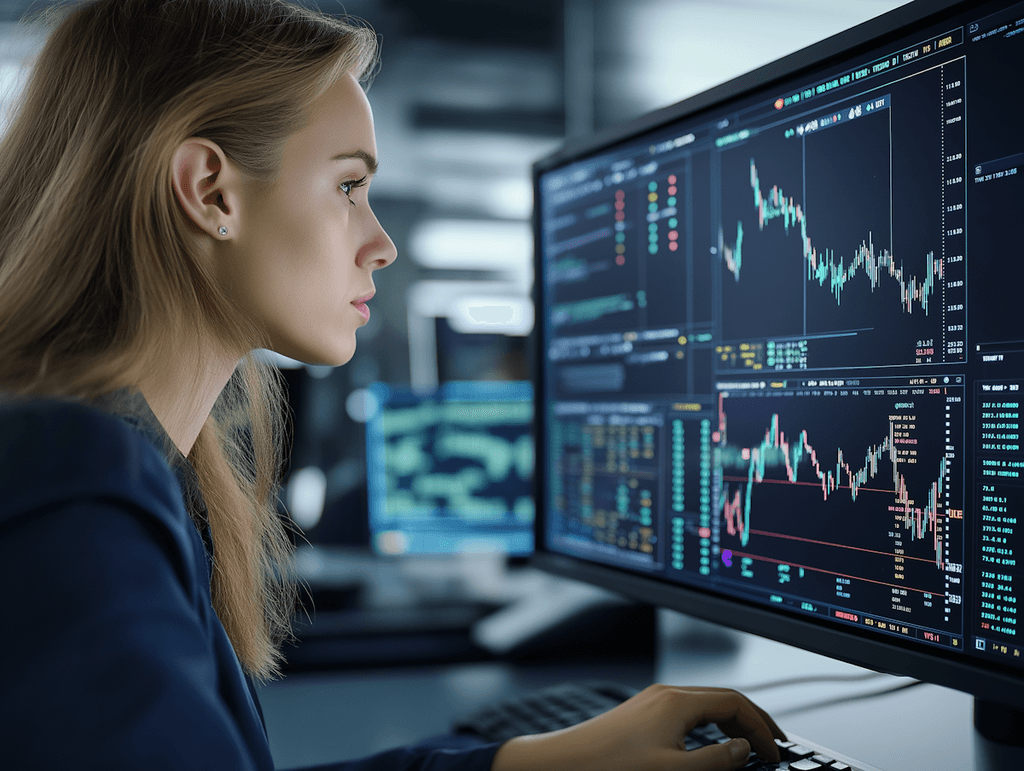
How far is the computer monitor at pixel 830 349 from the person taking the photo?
0.49 m

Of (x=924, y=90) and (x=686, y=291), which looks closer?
(x=924, y=90)

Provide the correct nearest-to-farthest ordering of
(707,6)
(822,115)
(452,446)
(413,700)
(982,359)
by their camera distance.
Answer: (982,359) < (822,115) < (413,700) < (452,446) < (707,6)

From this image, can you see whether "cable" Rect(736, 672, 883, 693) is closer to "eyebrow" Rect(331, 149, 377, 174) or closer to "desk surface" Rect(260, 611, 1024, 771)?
"desk surface" Rect(260, 611, 1024, 771)

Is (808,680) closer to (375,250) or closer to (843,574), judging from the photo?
(843,574)

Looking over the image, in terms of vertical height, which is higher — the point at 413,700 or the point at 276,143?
the point at 276,143

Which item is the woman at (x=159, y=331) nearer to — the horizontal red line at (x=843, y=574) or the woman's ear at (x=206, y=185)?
the woman's ear at (x=206, y=185)

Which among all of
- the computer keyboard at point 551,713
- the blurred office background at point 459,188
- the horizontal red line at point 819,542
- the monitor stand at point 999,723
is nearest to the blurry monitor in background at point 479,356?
the blurred office background at point 459,188

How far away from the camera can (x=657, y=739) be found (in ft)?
1.79

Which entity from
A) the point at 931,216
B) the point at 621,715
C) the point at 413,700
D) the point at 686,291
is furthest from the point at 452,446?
the point at 931,216

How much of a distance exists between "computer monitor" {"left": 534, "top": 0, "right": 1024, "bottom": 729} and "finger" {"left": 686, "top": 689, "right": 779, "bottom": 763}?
0.09 m

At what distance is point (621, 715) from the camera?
566 mm

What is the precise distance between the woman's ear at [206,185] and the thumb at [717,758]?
51 centimetres

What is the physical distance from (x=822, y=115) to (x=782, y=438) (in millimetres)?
263

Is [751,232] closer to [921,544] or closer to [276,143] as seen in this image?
[921,544]
